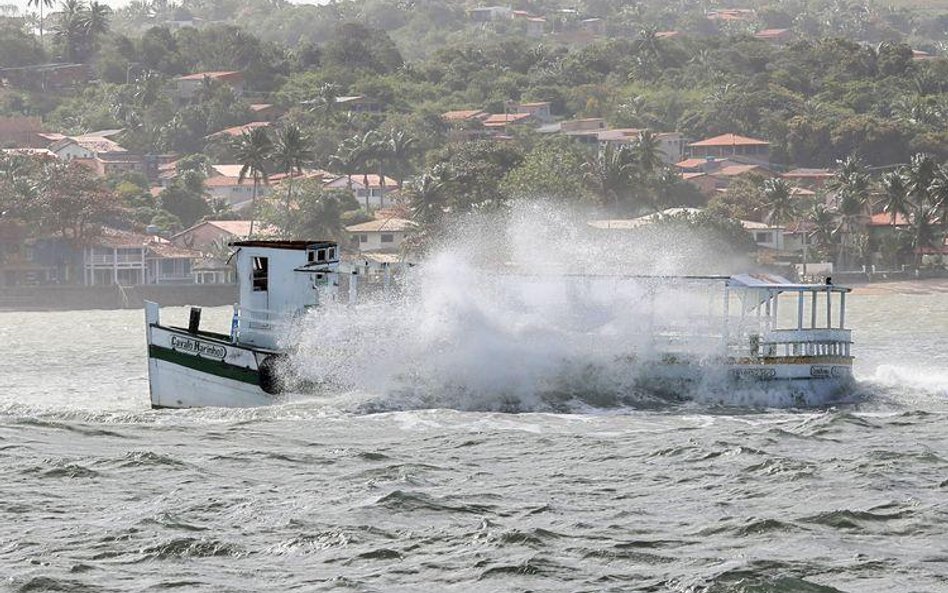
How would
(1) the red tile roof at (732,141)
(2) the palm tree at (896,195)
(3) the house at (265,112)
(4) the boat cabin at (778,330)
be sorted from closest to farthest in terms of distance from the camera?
(4) the boat cabin at (778,330)
(2) the palm tree at (896,195)
(1) the red tile roof at (732,141)
(3) the house at (265,112)

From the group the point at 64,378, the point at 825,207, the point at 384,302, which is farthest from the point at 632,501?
the point at 825,207

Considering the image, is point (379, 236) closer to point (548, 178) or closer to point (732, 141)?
point (548, 178)

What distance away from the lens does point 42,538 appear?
82.3 feet

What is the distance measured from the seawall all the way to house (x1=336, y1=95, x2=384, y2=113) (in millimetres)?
79743

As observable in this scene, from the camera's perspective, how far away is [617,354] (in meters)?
40.0

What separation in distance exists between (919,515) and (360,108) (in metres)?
166

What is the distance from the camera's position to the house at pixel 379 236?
121 metres

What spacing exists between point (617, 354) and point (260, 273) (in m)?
8.42

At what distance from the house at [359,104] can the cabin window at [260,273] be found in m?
145

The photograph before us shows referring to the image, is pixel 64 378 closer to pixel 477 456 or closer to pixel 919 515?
pixel 477 456

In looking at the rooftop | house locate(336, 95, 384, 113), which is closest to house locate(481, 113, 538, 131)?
house locate(336, 95, 384, 113)

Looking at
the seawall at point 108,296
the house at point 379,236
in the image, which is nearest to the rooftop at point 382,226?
the house at point 379,236

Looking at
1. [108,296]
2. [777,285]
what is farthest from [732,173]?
[777,285]

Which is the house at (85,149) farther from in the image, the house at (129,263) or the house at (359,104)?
the house at (129,263)
